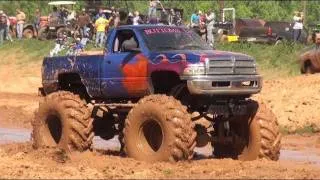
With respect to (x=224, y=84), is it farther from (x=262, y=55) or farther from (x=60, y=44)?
(x=60, y=44)

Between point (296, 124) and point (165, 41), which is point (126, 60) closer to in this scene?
point (165, 41)

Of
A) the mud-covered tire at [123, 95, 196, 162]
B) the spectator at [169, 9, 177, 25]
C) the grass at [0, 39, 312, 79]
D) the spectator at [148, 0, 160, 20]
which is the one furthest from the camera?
the spectator at [169, 9, 177, 25]

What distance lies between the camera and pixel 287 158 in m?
15.3

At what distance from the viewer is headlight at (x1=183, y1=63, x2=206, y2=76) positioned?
1224cm

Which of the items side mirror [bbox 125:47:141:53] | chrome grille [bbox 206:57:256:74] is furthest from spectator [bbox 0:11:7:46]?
chrome grille [bbox 206:57:256:74]

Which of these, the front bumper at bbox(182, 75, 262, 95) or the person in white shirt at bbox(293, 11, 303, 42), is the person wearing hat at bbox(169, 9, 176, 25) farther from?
the front bumper at bbox(182, 75, 262, 95)

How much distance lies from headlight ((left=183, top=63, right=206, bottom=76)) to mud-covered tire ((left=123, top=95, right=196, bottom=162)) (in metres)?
0.47

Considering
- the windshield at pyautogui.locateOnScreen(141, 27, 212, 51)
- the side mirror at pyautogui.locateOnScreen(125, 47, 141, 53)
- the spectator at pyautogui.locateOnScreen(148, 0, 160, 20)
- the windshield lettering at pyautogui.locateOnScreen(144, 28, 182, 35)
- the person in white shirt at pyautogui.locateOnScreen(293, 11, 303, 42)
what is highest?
the windshield lettering at pyautogui.locateOnScreen(144, 28, 182, 35)

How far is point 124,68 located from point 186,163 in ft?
6.85

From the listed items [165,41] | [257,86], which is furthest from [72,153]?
[257,86]

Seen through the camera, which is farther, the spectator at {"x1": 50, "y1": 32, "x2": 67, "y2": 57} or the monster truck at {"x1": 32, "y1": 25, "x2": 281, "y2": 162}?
the spectator at {"x1": 50, "y1": 32, "x2": 67, "y2": 57}

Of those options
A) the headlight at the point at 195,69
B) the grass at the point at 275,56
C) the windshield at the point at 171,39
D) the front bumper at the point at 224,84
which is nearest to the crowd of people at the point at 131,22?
the grass at the point at 275,56

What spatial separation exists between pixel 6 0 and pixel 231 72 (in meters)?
54.5

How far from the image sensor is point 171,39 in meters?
13.5
